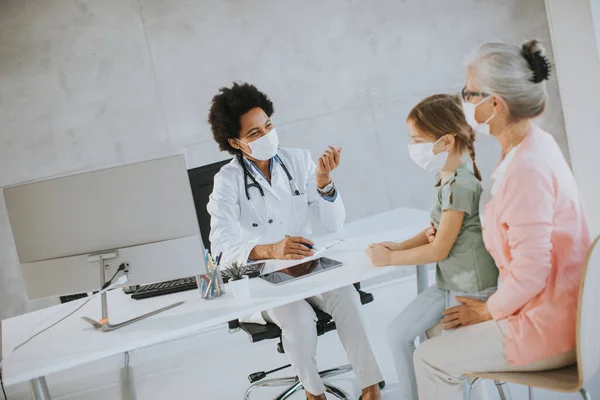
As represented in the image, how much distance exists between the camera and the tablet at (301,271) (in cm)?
221

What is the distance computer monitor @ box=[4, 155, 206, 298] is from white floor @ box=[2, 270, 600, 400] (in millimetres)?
1282

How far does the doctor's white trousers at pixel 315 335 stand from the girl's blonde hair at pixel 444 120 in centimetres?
76

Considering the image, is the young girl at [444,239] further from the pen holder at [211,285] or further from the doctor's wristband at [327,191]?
the doctor's wristband at [327,191]

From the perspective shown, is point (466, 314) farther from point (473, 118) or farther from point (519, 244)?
point (473, 118)

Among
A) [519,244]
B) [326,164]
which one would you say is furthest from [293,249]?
[519,244]

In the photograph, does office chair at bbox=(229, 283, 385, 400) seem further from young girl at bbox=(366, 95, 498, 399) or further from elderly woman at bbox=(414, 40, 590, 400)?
elderly woman at bbox=(414, 40, 590, 400)

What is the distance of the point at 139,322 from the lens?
205 cm

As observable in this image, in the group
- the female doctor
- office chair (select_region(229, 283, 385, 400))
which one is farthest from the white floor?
the female doctor

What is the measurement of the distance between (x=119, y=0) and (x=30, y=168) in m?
1.17

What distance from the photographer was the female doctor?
262cm

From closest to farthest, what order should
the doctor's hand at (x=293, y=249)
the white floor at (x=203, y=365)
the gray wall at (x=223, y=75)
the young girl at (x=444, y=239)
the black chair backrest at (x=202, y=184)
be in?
the young girl at (x=444, y=239) < the doctor's hand at (x=293, y=249) < the black chair backrest at (x=202, y=184) < the white floor at (x=203, y=365) < the gray wall at (x=223, y=75)

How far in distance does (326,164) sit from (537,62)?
43.0 inches

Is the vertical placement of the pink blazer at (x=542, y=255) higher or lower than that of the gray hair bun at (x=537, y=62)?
lower

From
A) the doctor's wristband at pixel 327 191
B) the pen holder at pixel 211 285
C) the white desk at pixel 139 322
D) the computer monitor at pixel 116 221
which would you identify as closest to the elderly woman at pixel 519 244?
the white desk at pixel 139 322
